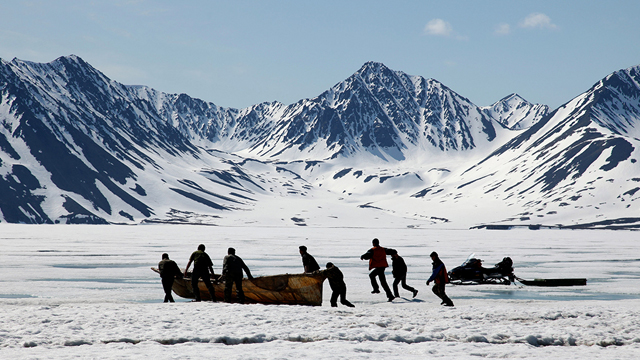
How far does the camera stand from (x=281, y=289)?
21594 millimetres

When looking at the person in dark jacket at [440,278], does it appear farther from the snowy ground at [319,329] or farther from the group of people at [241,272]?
the snowy ground at [319,329]

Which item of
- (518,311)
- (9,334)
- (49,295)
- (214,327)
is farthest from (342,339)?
(49,295)

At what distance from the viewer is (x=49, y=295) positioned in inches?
959

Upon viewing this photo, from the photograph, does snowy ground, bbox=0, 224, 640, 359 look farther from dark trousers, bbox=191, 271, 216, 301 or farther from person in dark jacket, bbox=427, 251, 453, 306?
dark trousers, bbox=191, 271, 216, 301

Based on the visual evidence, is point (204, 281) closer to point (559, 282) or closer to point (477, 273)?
point (477, 273)

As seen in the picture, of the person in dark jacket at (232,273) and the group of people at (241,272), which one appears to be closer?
the group of people at (241,272)

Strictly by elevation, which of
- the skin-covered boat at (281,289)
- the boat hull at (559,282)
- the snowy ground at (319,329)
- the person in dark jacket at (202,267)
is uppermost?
the person in dark jacket at (202,267)

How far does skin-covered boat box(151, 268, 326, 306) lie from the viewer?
20922mm

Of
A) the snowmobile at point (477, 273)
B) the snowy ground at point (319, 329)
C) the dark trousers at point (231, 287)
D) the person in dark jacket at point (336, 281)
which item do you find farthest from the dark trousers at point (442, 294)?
the snowmobile at point (477, 273)

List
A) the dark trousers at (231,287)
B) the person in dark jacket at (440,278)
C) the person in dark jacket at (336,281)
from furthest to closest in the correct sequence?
1. the dark trousers at (231,287)
2. the person in dark jacket at (440,278)
3. the person in dark jacket at (336,281)

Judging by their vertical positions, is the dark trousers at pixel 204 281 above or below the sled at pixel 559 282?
above

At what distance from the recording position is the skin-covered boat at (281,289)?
20922 mm

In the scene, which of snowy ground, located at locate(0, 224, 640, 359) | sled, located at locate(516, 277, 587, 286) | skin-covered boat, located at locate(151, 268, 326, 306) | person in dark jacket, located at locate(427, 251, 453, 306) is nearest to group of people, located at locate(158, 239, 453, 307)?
person in dark jacket, located at locate(427, 251, 453, 306)

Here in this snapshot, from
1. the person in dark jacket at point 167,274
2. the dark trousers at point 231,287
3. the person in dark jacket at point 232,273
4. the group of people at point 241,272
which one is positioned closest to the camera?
the group of people at point 241,272
